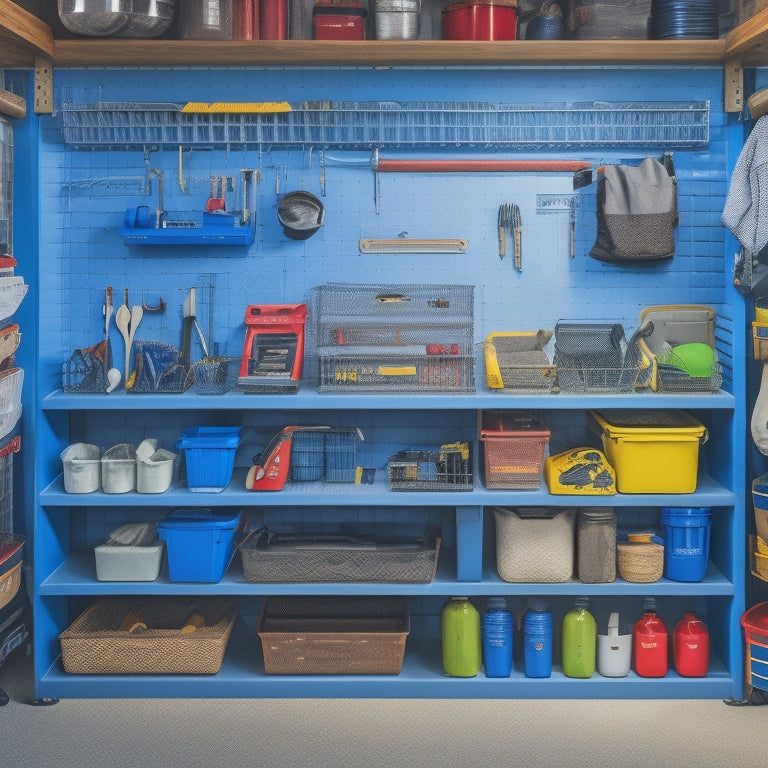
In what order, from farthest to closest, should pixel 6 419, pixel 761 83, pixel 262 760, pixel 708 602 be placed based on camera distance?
pixel 708 602 < pixel 761 83 < pixel 6 419 < pixel 262 760

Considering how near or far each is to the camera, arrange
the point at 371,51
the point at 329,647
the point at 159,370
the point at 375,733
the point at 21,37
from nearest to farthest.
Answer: the point at 21,37
the point at 375,733
the point at 371,51
the point at 329,647
the point at 159,370

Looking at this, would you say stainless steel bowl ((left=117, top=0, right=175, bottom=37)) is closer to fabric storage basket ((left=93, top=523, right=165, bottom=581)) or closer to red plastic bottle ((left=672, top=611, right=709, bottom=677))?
fabric storage basket ((left=93, top=523, right=165, bottom=581))

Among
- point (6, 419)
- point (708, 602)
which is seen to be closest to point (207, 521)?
point (6, 419)

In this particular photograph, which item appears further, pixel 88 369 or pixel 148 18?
pixel 88 369

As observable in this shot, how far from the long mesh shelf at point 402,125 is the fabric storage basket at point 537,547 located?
59.2 inches

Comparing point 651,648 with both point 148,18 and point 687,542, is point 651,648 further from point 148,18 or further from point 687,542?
point 148,18

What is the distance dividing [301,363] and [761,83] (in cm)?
211

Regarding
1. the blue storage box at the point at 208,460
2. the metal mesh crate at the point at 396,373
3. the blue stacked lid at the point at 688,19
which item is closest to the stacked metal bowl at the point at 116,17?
the metal mesh crate at the point at 396,373

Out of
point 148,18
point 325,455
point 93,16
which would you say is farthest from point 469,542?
point 93,16

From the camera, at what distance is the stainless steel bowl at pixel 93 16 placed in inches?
158

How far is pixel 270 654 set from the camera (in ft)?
14.2

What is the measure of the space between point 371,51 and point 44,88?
130 cm

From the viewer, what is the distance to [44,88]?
4.35 meters

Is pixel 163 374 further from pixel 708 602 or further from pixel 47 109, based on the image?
pixel 708 602
